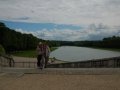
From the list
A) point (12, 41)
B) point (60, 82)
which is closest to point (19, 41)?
point (12, 41)

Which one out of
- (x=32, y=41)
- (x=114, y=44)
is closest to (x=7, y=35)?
(x=32, y=41)

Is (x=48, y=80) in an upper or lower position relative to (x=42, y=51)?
lower

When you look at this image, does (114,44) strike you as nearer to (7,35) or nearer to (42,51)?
(7,35)

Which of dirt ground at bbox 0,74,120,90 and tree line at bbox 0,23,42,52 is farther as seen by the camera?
tree line at bbox 0,23,42,52

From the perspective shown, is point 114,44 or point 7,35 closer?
point 7,35

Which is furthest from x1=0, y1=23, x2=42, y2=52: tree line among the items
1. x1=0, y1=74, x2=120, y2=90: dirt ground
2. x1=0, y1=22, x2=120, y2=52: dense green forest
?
x1=0, y1=74, x2=120, y2=90: dirt ground

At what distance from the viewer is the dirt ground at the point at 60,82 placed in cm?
1316

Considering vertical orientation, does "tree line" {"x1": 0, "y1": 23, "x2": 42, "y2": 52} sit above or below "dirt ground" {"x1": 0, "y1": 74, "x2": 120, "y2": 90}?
above

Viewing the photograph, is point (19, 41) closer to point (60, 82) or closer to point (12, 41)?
point (12, 41)

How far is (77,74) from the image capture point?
54.8ft

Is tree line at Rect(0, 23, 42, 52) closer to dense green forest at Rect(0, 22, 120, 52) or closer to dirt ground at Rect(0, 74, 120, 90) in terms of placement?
dense green forest at Rect(0, 22, 120, 52)

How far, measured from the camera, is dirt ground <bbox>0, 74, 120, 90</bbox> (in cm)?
1316

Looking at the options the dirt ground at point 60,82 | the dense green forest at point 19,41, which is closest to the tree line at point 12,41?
the dense green forest at point 19,41

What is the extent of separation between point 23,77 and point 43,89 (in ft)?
11.2
